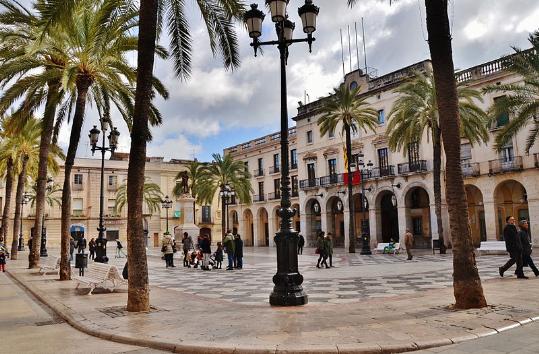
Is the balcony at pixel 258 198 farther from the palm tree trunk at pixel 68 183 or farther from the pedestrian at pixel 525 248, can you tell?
the pedestrian at pixel 525 248

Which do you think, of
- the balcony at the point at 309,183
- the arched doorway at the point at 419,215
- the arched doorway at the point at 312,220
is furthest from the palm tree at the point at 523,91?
the arched doorway at the point at 312,220

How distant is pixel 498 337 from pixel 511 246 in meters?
7.08

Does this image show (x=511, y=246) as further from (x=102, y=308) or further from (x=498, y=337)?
(x=102, y=308)

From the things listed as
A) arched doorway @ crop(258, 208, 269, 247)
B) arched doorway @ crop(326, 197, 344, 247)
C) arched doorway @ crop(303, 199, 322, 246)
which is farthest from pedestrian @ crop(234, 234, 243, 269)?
arched doorway @ crop(258, 208, 269, 247)

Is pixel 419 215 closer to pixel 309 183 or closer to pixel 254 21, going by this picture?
pixel 309 183

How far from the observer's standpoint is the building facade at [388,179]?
32.1 m

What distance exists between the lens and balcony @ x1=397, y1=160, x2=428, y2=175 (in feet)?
118

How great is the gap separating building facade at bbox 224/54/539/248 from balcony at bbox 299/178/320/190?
0.04 m

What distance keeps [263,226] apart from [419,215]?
22.5 meters

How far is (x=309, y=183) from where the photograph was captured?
46.4 metres

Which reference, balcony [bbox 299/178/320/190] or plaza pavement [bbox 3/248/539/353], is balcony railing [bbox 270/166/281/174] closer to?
balcony [bbox 299/178/320/190]

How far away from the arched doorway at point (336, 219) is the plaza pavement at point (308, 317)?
102 ft

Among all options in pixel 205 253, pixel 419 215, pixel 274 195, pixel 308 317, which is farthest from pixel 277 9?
pixel 274 195

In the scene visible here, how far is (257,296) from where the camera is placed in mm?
11367
